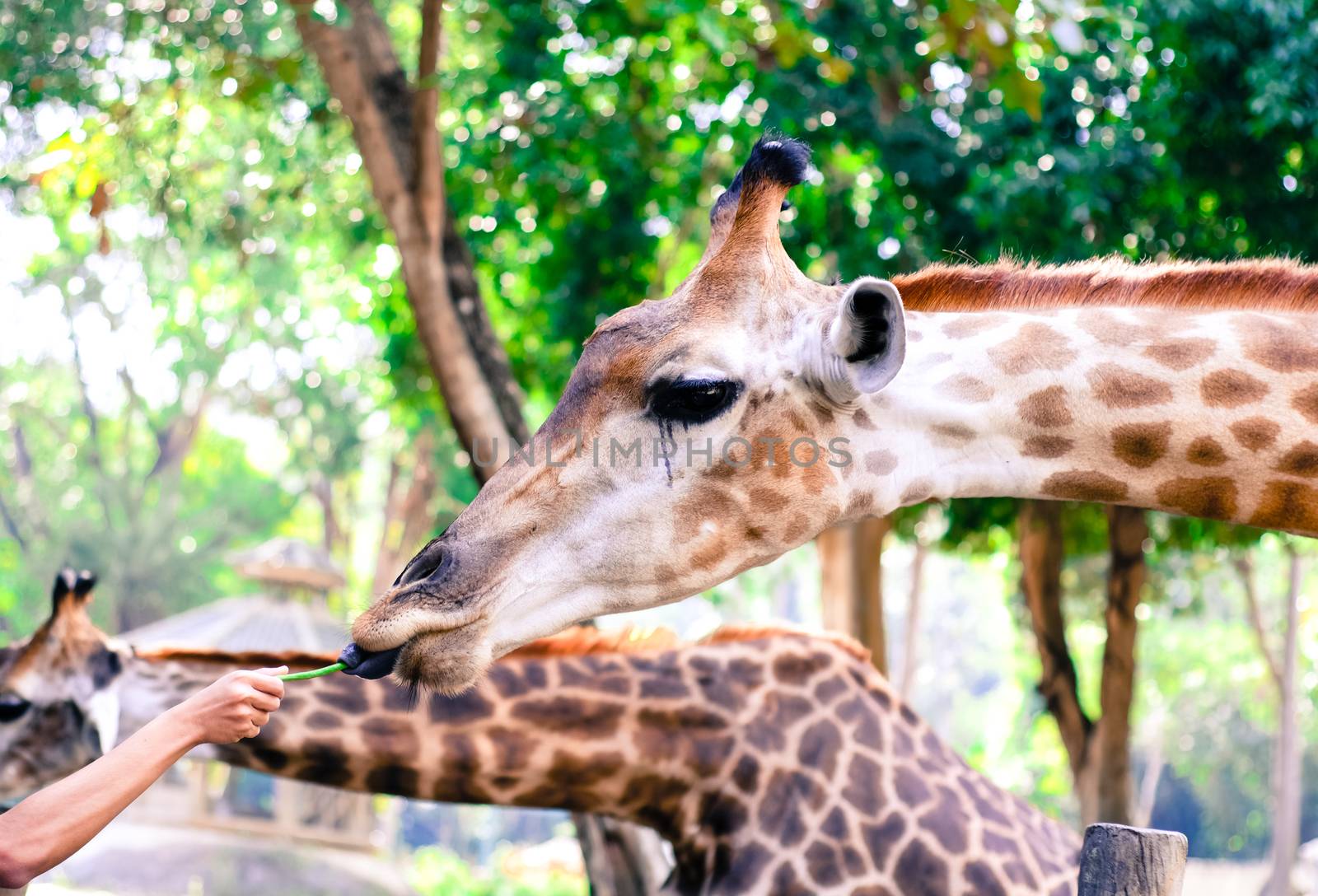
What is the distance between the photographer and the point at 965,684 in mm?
64062

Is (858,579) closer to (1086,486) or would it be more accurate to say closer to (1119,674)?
(1119,674)

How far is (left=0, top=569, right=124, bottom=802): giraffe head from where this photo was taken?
4.52 metres

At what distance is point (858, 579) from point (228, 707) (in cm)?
812

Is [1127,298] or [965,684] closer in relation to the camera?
[1127,298]

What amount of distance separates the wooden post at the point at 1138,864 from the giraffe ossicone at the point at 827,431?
0.81 meters

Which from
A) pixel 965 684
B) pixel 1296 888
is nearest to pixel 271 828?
pixel 1296 888

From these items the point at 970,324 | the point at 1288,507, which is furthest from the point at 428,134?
the point at 1288,507

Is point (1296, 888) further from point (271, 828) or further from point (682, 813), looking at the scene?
point (682, 813)

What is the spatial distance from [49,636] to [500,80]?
18.1ft

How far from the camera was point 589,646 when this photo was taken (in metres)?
4.79

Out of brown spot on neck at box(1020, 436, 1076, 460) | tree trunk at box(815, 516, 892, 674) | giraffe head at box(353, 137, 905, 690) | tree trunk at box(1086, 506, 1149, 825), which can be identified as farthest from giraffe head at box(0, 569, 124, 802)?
tree trunk at box(1086, 506, 1149, 825)

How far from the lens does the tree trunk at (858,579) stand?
10.3 metres

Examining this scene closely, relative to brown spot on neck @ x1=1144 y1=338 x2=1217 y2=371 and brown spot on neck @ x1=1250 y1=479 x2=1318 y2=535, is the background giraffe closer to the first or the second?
brown spot on neck @ x1=1250 y1=479 x2=1318 y2=535

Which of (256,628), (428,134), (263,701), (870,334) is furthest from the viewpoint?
(256,628)
